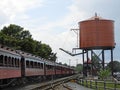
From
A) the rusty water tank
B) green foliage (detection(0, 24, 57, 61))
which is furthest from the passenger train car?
green foliage (detection(0, 24, 57, 61))

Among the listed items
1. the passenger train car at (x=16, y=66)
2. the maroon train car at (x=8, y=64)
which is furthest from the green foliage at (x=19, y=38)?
the maroon train car at (x=8, y=64)

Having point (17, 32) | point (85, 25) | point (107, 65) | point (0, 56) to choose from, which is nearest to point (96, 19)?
point (85, 25)

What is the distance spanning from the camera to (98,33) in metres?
81.1

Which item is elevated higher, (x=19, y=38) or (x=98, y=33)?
(x=19, y=38)

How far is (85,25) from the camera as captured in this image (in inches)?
3221

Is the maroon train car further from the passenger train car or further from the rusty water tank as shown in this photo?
the rusty water tank

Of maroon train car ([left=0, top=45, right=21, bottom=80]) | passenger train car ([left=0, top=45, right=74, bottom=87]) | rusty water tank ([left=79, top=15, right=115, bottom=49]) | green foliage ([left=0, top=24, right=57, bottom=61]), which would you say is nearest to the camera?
maroon train car ([left=0, top=45, right=21, bottom=80])

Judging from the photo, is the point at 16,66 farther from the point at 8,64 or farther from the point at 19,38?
the point at 19,38

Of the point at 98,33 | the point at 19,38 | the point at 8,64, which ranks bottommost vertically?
the point at 8,64

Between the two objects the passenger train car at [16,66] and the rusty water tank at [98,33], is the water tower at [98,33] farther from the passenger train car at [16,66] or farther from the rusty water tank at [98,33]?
the passenger train car at [16,66]

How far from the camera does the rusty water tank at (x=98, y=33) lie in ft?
266

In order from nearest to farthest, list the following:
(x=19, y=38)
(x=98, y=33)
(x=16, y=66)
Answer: (x=16, y=66) → (x=98, y=33) → (x=19, y=38)

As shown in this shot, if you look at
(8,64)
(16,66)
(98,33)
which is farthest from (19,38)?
(8,64)

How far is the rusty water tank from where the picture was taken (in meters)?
81.0
